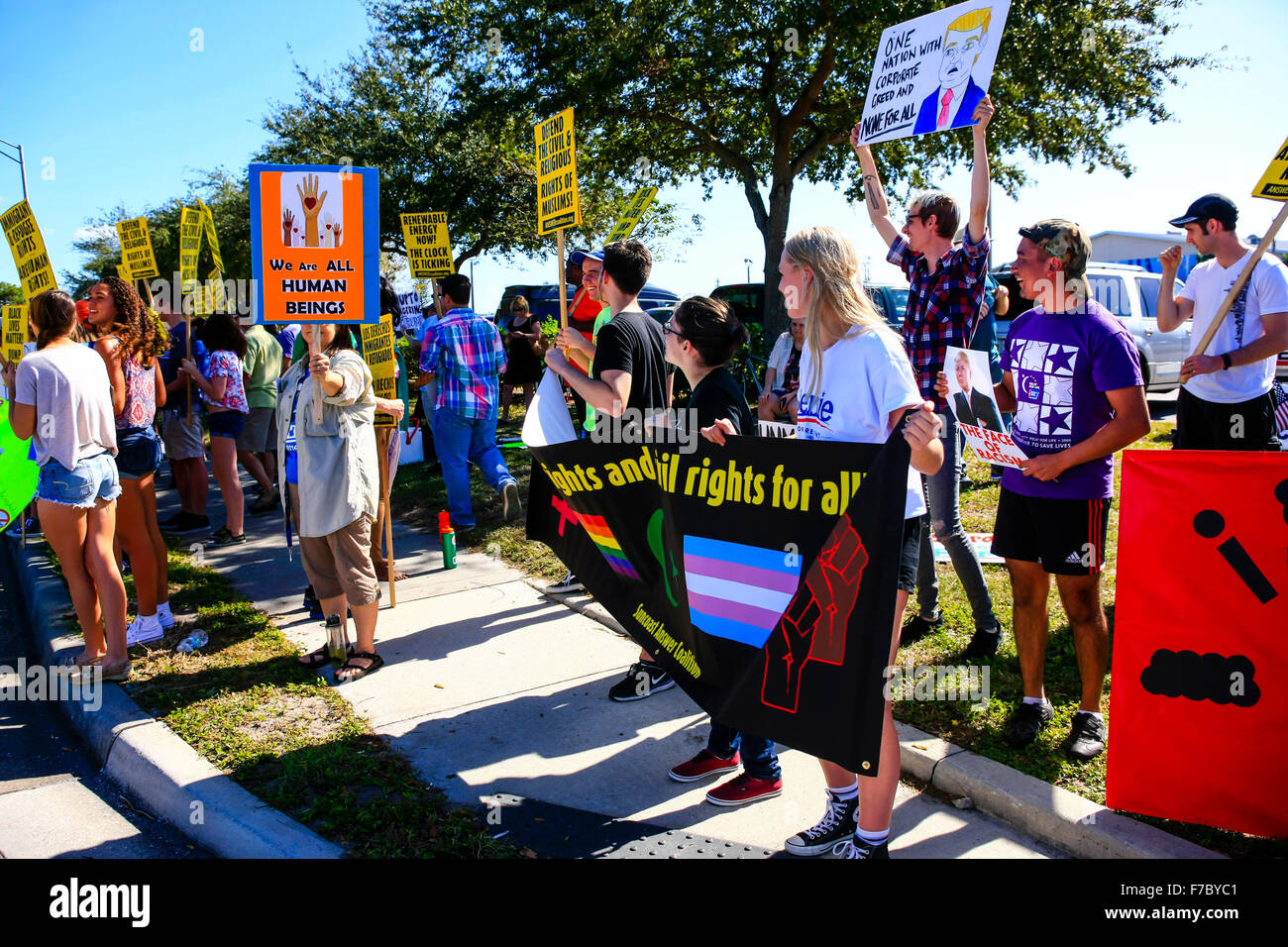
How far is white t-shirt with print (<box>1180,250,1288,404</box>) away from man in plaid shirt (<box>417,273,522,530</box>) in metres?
4.85

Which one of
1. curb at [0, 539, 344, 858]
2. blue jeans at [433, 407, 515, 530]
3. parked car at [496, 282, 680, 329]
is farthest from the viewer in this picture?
parked car at [496, 282, 680, 329]

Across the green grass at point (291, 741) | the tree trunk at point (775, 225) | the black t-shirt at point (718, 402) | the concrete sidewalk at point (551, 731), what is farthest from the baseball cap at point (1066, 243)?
the tree trunk at point (775, 225)

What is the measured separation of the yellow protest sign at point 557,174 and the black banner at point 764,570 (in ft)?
6.95

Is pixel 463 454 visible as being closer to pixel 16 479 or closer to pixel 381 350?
pixel 381 350

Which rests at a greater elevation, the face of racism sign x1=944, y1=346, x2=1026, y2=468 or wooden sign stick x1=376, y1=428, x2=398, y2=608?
the face of racism sign x1=944, y1=346, x2=1026, y2=468

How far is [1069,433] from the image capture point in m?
3.52

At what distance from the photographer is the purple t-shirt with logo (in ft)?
11.2

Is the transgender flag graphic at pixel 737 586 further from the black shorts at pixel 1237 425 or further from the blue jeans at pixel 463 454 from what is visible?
the blue jeans at pixel 463 454

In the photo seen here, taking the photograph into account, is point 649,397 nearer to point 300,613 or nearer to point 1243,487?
point 1243,487

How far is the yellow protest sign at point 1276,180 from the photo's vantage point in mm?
4125

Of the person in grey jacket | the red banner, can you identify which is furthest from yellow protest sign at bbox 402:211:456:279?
the red banner

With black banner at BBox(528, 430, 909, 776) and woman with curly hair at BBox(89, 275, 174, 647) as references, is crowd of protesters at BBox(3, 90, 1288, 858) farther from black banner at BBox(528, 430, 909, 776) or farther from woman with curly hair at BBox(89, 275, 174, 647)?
black banner at BBox(528, 430, 909, 776)

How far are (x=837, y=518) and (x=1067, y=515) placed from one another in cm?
129
